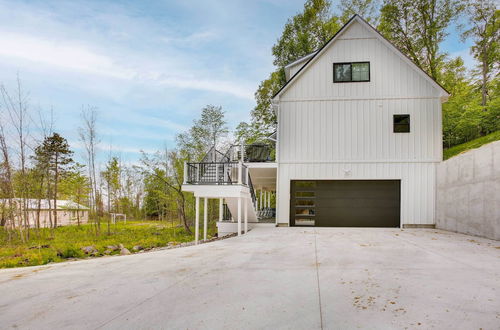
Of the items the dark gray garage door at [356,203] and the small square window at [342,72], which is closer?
the dark gray garage door at [356,203]

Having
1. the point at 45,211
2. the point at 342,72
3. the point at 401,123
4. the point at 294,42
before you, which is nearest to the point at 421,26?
the point at 294,42

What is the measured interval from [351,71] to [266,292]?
10343 millimetres

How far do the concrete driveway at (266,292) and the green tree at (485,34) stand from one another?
603 inches

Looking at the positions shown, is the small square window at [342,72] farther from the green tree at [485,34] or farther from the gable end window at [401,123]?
the green tree at [485,34]

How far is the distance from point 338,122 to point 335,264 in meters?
7.66

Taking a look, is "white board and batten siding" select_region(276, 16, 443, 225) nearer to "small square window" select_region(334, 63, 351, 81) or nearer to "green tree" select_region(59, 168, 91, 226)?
"small square window" select_region(334, 63, 351, 81)

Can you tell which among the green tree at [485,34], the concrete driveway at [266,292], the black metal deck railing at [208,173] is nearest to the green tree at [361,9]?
the green tree at [485,34]

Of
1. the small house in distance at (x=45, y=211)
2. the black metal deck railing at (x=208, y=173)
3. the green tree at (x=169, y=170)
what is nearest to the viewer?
the black metal deck railing at (x=208, y=173)

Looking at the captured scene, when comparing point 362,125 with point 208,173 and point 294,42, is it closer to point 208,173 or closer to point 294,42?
point 208,173

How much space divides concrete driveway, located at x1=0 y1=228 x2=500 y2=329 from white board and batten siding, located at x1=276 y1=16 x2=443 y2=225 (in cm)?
558

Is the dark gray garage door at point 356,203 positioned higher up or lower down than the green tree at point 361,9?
lower down

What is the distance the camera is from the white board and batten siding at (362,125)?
11219 millimetres

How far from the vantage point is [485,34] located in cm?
1641

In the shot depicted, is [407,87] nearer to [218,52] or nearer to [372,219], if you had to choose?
[372,219]
